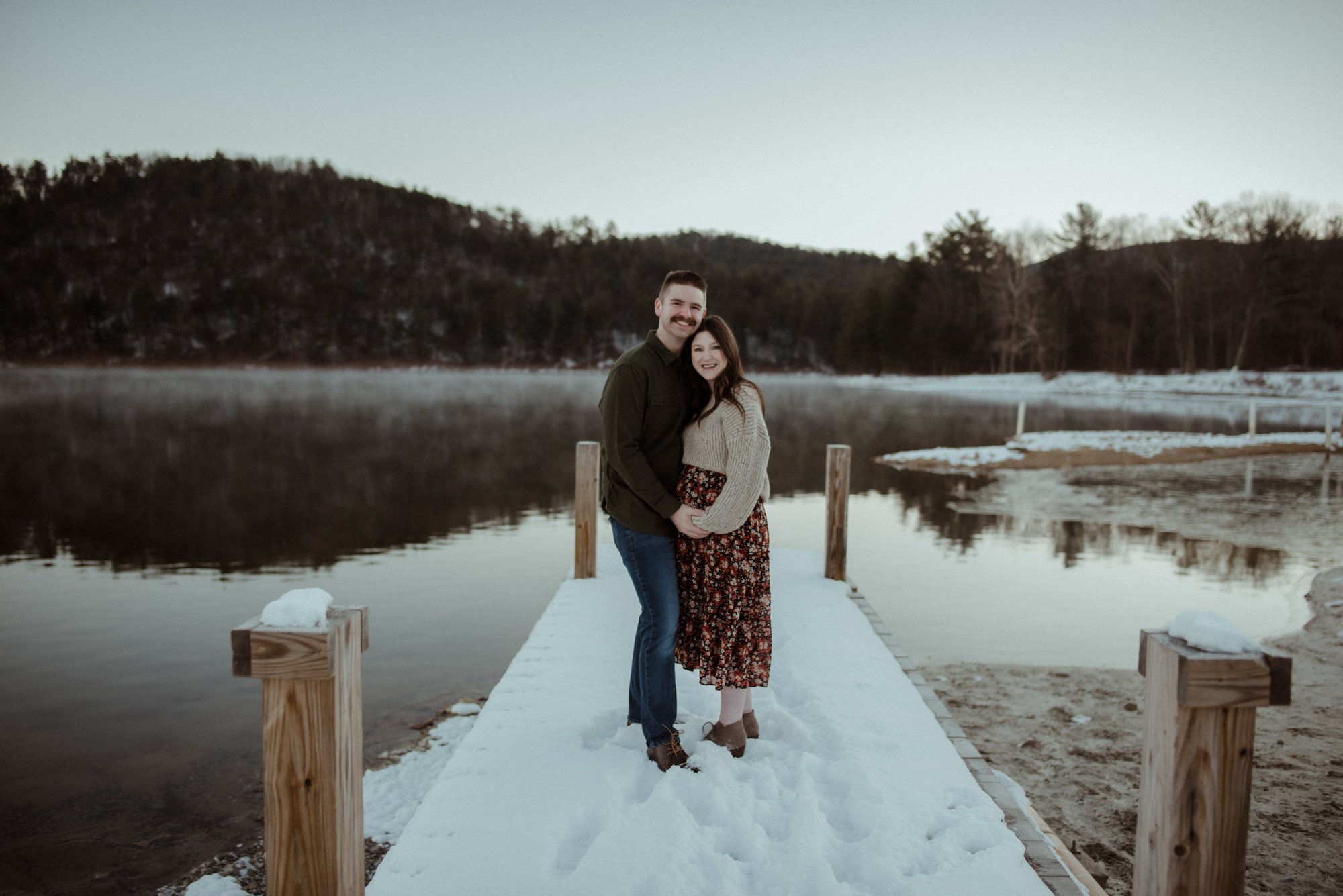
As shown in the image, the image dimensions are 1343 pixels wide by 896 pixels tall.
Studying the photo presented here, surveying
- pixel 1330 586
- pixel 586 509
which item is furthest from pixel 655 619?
pixel 1330 586

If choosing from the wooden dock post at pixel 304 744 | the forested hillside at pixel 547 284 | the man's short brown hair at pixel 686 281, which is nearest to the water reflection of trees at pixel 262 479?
the man's short brown hair at pixel 686 281

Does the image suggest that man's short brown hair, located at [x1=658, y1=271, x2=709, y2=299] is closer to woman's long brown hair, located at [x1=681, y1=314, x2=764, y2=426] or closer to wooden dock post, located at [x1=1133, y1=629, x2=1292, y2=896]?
woman's long brown hair, located at [x1=681, y1=314, x2=764, y2=426]

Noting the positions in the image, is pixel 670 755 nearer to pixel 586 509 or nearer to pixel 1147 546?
pixel 586 509

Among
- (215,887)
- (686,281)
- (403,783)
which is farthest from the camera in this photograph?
(403,783)

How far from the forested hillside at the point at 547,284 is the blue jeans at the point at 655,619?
194ft

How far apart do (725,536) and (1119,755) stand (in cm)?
310

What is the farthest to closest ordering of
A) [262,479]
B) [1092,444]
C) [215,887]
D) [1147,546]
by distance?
[1092,444]
[262,479]
[1147,546]
[215,887]

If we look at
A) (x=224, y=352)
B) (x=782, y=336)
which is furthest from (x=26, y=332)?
(x=782, y=336)

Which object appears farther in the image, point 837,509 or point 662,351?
point 837,509

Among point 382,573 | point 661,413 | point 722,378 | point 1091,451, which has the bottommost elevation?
point 382,573

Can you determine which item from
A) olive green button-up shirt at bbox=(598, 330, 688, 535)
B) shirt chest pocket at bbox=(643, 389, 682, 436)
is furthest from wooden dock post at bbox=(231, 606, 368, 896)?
shirt chest pocket at bbox=(643, 389, 682, 436)

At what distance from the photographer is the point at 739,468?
126 inches

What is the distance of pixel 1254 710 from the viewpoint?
1.76 m

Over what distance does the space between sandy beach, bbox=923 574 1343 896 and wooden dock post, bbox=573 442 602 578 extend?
2970 millimetres
